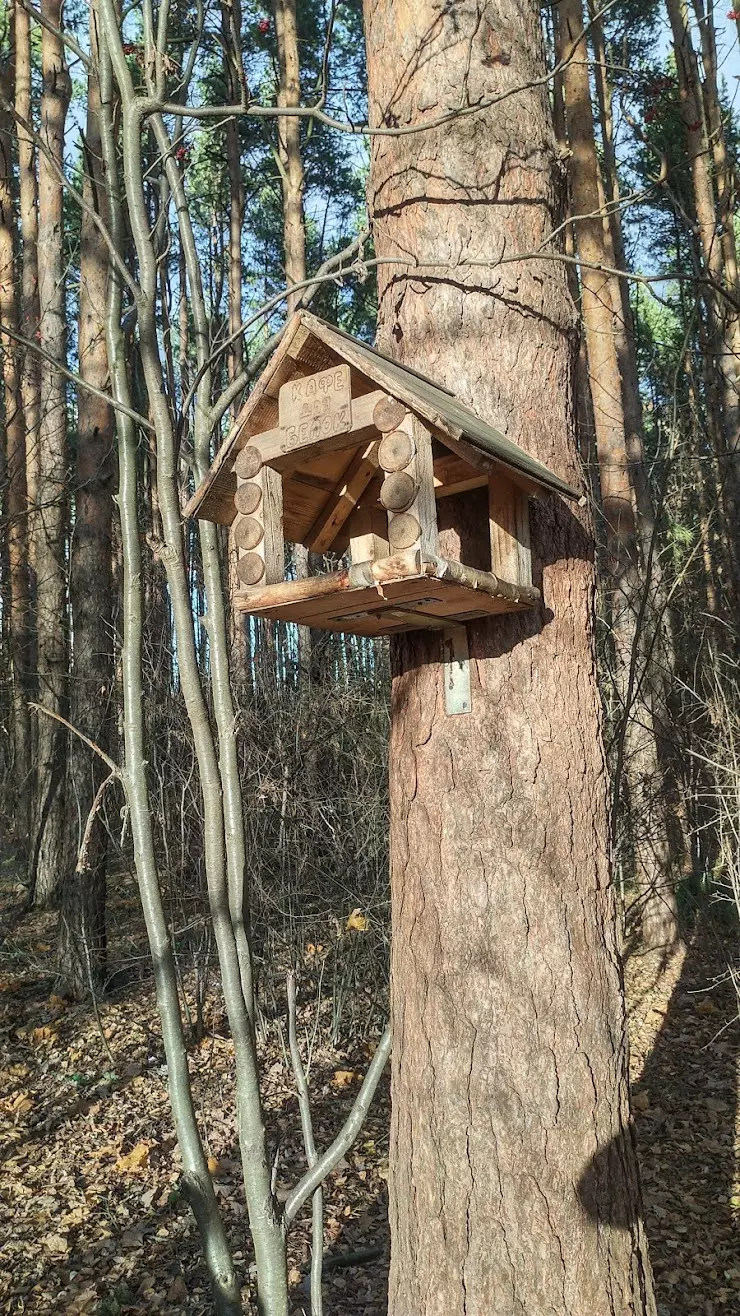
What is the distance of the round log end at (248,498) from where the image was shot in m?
2.39

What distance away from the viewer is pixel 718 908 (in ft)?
28.3

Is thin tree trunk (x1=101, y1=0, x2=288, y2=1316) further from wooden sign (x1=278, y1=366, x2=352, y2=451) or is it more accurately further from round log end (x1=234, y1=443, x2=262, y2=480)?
wooden sign (x1=278, y1=366, x2=352, y2=451)

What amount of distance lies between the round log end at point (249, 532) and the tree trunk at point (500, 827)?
1.59 feet

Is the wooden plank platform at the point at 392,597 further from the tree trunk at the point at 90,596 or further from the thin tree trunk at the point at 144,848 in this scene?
the tree trunk at the point at 90,596

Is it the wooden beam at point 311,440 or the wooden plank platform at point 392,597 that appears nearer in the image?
the wooden plank platform at point 392,597

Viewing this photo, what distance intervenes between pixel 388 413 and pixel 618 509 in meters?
6.51

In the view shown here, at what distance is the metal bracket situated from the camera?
7.83ft

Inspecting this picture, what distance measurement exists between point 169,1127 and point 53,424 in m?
6.11

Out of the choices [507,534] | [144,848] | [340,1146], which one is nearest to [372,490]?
[507,534]

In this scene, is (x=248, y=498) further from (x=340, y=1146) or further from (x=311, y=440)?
(x=340, y=1146)

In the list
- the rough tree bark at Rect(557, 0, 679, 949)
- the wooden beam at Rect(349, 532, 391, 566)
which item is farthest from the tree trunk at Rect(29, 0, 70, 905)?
the wooden beam at Rect(349, 532, 391, 566)

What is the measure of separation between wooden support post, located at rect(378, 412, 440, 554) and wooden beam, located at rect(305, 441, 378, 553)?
1.29ft

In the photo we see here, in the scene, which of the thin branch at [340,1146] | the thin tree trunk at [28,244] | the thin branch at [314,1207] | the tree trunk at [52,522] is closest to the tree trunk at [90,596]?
the tree trunk at [52,522]

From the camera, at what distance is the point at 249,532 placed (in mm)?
2365
